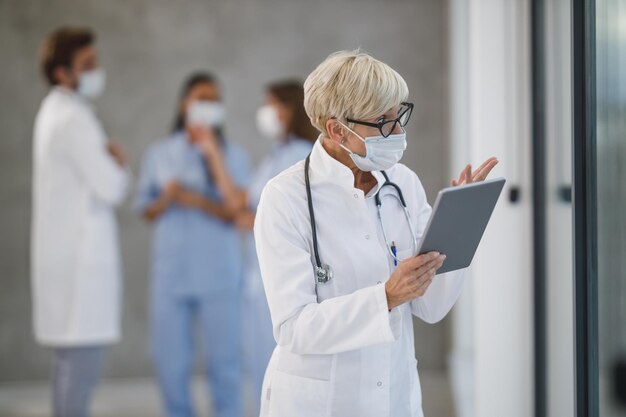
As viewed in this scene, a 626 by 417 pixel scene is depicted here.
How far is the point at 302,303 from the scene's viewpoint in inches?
60.4

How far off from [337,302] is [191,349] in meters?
2.25

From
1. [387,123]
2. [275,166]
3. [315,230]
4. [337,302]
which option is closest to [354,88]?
[387,123]

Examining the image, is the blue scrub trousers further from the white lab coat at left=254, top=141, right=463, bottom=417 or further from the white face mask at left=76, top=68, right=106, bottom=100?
the white lab coat at left=254, top=141, right=463, bottom=417

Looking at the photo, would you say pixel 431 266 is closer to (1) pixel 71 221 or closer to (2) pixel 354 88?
(2) pixel 354 88

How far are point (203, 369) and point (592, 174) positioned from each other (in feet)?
9.87

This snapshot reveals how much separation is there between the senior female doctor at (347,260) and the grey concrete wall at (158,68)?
2736 millimetres

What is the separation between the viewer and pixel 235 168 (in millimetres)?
3811

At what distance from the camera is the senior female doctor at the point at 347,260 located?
152 cm

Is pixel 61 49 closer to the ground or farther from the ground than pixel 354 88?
farther from the ground

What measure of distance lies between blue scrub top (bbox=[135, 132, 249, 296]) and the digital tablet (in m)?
2.21

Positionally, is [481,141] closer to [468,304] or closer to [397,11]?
[468,304]

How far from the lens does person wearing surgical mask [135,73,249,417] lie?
3.63 metres

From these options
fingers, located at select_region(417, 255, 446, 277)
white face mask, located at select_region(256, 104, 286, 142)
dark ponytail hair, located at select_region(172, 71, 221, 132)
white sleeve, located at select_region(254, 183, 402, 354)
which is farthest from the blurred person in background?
fingers, located at select_region(417, 255, 446, 277)

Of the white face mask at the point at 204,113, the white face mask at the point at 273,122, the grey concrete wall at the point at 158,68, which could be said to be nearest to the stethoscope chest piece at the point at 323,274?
the white face mask at the point at 273,122
